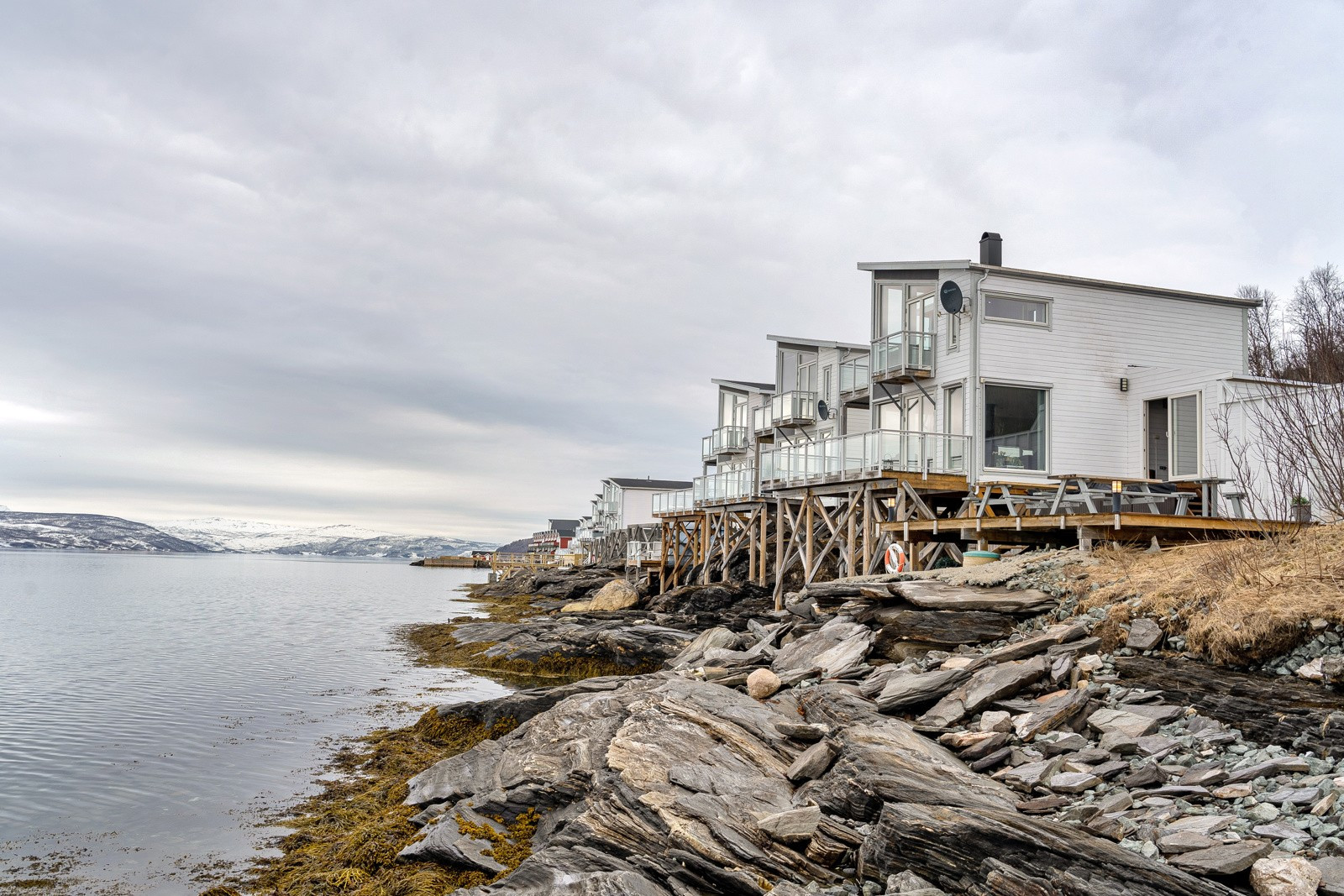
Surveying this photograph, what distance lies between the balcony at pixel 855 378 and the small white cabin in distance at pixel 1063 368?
5896 mm

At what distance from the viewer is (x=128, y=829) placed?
1114 cm

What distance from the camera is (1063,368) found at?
2288 cm

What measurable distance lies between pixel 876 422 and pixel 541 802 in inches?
753

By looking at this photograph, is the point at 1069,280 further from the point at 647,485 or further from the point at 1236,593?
the point at 647,485

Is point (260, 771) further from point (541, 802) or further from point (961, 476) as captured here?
point (961, 476)

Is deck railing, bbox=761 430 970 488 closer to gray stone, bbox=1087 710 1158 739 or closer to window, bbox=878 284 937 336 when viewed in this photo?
window, bbox=878 284 937 336

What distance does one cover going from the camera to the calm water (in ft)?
34.9

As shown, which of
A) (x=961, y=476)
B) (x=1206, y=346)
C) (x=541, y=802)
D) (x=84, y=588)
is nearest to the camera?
(x=541, y=802)

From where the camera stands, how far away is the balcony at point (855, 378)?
30234 millimetres

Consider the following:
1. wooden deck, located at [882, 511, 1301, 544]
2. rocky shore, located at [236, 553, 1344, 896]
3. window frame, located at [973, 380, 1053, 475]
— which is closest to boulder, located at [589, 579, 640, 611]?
window frame, located at [973, 380, 1053, 475]

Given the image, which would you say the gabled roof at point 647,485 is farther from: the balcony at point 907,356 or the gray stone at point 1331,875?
the gray stone at point 1331,875

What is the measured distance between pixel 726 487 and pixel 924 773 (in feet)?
91.9

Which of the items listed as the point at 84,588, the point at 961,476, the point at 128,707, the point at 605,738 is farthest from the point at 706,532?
the point at 84,588

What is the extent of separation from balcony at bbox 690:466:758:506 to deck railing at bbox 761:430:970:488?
775 cm
